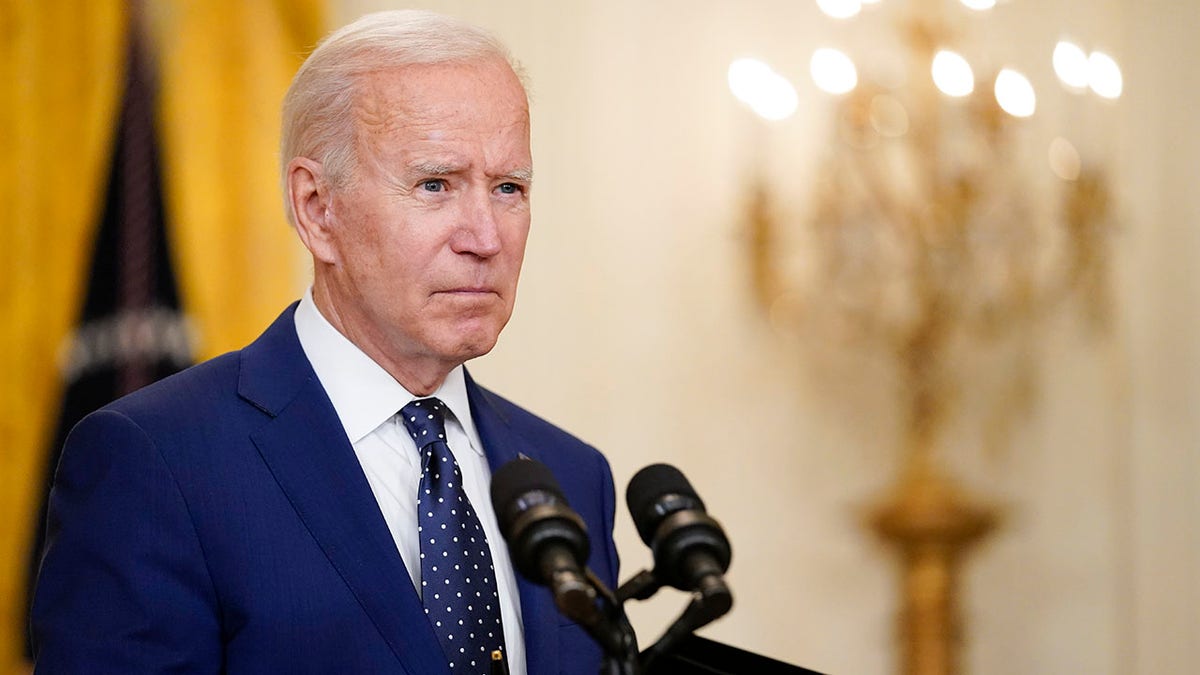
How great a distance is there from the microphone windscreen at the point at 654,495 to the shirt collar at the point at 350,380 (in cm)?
52

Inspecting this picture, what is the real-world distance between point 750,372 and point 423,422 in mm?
2974

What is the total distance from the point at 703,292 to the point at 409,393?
2921 millimetres

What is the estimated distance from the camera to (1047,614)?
15.2ft

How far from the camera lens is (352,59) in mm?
1878

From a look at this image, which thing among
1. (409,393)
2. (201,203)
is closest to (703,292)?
(201,203)

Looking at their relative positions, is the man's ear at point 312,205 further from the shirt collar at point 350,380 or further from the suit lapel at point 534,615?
the suit lapel at point 534,615

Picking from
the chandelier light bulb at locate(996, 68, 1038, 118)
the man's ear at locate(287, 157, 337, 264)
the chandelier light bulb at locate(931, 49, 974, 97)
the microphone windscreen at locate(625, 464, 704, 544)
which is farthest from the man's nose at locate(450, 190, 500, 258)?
the chandelier light bulb at locate(996, 68, 1038, 118)

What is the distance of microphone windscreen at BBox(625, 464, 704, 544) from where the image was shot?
1.39 m

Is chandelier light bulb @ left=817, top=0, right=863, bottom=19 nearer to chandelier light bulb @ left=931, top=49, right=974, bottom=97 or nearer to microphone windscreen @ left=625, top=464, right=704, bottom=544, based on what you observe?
chandelier light bulb @ left=931, top=49, right=974, bottom=97

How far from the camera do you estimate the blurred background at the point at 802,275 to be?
162 inches

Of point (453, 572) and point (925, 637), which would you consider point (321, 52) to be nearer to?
point (453, 572)

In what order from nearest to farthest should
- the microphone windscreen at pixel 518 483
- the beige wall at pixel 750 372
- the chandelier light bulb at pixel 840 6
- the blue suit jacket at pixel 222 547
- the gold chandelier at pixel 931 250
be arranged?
the microphone windscreen at pixel 518 483
the blue suit jacket at pixel 222 547
the chandelier light bulb at pixel 840 6
the gold chandelier at pixel 931 250
the beige wall at pixel 750 372

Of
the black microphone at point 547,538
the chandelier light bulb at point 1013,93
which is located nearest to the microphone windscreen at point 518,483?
the black microphone at point 547,538

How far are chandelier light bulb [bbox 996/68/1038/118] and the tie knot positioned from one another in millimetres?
2729
